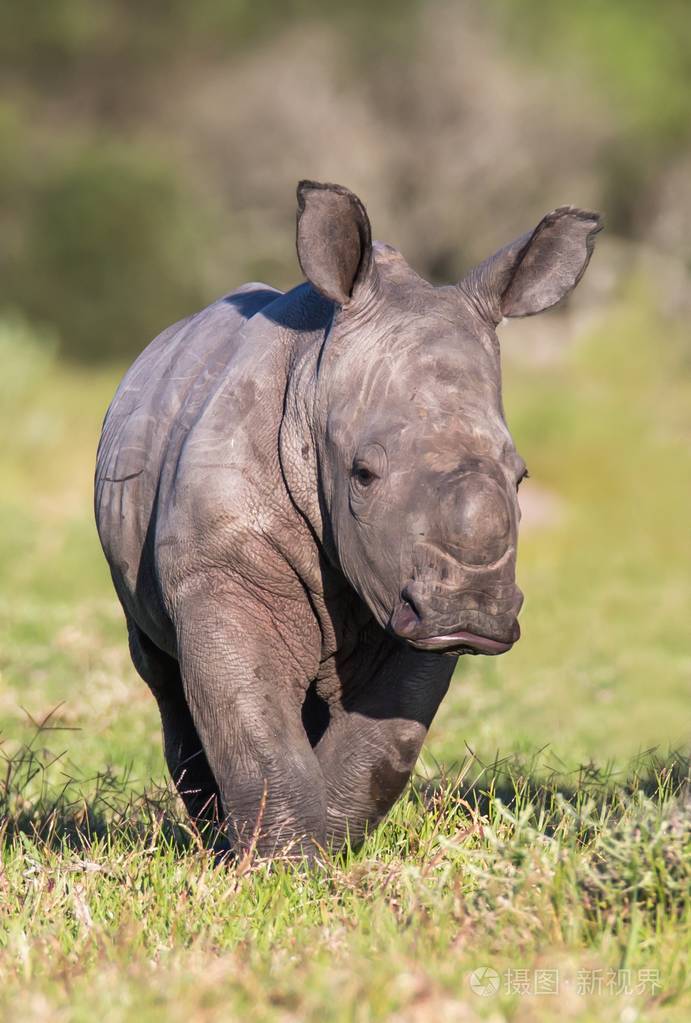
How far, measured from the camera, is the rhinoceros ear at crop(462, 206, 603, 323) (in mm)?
4727

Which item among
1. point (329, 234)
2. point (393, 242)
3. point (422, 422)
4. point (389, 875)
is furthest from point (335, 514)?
point (393, 242)

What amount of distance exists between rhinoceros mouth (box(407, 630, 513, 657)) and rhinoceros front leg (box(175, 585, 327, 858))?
2.34ft

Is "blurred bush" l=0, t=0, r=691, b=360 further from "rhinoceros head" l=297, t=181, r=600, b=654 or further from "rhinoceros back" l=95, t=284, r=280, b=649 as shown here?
"rhinoceros head" l=297, t=181, r=600, b=654

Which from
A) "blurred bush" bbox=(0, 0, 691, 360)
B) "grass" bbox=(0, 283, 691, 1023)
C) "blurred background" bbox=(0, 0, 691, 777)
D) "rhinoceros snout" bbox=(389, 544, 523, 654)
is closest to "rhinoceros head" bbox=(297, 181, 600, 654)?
"rhinoceros snout" bbox=(389, 544, 523, 654)

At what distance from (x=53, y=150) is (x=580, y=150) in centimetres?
998

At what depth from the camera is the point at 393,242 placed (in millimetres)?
31406

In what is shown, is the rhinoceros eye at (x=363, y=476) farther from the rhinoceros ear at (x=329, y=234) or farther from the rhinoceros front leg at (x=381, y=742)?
the rhinoceros front leg at (x=381, y=742)

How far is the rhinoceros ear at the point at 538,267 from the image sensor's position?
4.73 meters

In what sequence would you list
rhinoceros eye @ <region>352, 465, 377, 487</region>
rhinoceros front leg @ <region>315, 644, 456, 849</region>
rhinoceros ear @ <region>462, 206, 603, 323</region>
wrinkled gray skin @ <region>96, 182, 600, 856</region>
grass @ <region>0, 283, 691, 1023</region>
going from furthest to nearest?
rhinoceros front leg @ <region>315, 644, 456, 849</region> < rhinoceros ear @ <region>462, 206, 603, 323</region> < rhinoceros eye @ <region>352, 465, 377, 487</region> < wrinkled gray skin @ <region>96, 182, 600, 856</region> < grass @ <region>0, 283, 691, 1023</region>

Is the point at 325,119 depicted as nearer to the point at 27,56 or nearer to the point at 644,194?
the point at 644,194

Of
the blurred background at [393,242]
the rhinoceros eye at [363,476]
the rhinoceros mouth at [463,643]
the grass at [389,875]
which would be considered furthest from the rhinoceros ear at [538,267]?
the blurred background at [393,242]

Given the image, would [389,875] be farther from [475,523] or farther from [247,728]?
[475,523]

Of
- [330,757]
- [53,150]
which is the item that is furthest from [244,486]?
[53,150]

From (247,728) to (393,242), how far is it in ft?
90.0
